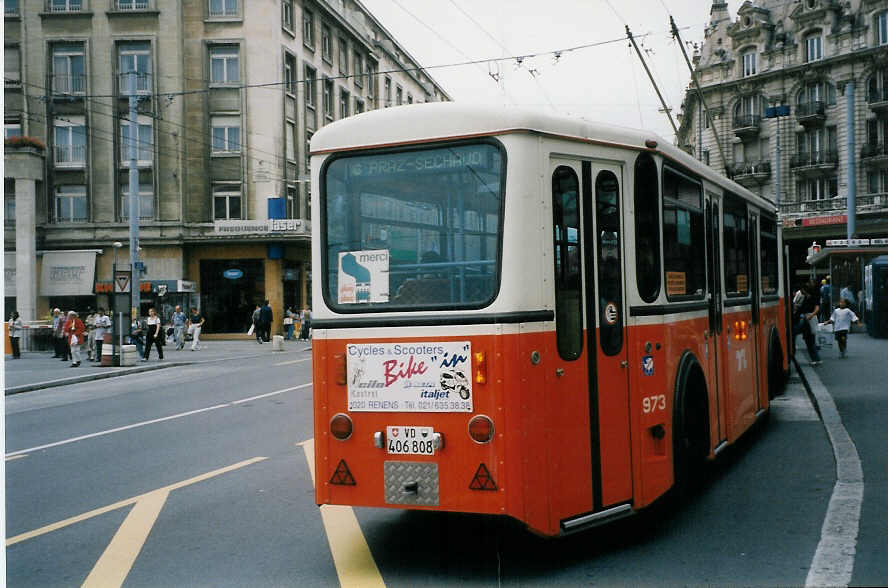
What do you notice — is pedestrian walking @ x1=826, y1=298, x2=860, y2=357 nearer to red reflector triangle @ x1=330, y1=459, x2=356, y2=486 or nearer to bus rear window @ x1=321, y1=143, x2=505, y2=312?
bus rear window @ x1=321, y1=143, x2=505, y2=312

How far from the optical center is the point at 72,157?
131ft

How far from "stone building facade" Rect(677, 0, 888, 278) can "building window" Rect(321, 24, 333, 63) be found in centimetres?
1728

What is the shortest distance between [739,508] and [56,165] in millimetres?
38841

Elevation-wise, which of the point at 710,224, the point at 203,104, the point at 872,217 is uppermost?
the point at 203,104

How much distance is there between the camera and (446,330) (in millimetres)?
5215

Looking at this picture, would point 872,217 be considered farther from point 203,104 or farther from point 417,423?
point 417,423

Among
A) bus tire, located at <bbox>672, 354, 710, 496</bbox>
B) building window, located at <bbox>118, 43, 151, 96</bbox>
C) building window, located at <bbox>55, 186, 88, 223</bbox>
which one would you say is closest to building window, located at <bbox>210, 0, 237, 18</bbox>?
building window, located at <bbox>118, 43, 151, 96</bbox>

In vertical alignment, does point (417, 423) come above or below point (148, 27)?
below

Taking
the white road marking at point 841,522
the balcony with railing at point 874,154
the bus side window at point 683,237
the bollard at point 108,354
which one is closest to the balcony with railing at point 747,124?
the balcony with railing at point 874,154

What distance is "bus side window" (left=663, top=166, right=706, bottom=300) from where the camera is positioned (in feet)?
21.6

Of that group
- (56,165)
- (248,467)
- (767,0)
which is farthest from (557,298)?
(56,165)

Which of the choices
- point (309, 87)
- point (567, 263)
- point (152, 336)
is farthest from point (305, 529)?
point (309, 87)

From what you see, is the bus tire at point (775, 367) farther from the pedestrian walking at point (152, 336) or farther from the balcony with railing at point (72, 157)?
the balcony with railing at point (72, 157)

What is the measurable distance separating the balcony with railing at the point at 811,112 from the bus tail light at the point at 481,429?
189 feet
